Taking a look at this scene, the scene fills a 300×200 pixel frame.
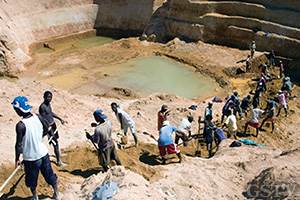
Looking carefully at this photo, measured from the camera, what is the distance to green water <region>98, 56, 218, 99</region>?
15422 millimetres

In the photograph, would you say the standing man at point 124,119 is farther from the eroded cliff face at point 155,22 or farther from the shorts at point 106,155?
the eroded cliff face at point 155,22

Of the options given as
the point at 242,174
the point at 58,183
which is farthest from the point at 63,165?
the point at 242,174

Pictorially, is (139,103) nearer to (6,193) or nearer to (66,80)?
(66,80)

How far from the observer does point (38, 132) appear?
14.8 feet

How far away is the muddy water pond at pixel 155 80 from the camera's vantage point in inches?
607

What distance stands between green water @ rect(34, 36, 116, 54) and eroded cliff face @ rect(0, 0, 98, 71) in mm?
1034

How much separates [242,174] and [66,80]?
1278 cm

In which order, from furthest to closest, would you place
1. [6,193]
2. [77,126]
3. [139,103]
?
[139,103] → [77,126] → [6,193]

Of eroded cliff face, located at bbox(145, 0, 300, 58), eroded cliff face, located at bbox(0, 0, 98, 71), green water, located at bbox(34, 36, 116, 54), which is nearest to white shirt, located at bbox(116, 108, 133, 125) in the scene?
eroded cliff face, located at bbox(0, 0, 98, 71)

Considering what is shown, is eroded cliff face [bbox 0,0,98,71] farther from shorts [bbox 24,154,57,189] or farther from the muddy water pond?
shorts [bbox 24,154,57,189]

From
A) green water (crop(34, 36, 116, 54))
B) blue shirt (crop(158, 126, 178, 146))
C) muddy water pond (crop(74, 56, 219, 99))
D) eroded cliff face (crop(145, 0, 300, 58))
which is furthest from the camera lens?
green water (crop(34, 36, 116, 54))

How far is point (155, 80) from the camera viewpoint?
16.5 m

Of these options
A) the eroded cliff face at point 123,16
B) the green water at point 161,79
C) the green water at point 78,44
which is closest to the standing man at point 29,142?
the green water at point 161,79

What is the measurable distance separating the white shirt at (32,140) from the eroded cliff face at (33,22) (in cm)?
1422
